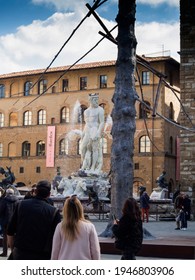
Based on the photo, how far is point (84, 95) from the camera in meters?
45.2

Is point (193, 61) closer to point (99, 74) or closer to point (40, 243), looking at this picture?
point (40, 243)

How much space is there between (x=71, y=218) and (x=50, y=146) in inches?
1627

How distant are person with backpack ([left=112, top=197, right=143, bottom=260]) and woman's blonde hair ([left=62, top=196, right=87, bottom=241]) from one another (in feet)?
5.18

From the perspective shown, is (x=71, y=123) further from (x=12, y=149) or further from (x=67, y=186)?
(x=67, y=186)

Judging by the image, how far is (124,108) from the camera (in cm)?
1077

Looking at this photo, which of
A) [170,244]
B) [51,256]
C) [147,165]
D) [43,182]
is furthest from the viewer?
[147,165]

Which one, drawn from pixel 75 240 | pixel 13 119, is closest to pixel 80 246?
pixel 75 240

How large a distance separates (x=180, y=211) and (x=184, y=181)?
5319 mm

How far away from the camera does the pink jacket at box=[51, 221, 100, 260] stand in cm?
445

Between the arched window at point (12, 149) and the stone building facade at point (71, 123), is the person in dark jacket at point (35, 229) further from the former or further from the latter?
the arched window at point (12, 149)

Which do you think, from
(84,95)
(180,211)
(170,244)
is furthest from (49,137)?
(170,244)

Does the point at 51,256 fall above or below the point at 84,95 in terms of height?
below

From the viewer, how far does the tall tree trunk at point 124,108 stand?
35.1 ft

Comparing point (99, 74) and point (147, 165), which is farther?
point (99, 74)
